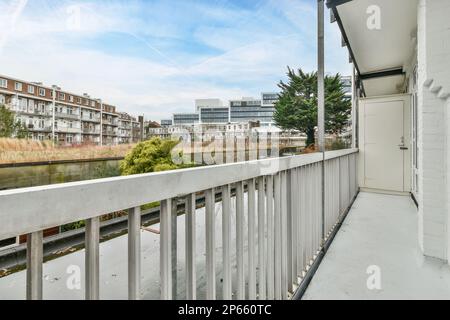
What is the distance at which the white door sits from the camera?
203 inches

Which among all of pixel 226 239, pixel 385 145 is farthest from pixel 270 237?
pixel 385 145

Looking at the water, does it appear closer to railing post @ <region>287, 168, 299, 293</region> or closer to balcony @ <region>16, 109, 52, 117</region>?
balcony @ <region>16, 109, 52, 117</region>

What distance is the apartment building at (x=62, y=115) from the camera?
0.72 m

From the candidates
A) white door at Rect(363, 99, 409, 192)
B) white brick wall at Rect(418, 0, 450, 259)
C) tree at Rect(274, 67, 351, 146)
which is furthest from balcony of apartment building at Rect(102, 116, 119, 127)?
white door at Rect(363, 99, 409, 192)

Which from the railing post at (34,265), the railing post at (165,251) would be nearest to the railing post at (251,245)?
the railing post at (165,251)

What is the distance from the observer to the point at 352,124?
5.51 metres

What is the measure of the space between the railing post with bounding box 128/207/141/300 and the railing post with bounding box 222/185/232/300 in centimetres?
42

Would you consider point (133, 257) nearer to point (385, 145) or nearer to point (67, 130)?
point (67, 130)

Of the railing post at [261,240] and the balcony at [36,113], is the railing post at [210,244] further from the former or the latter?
the balcony at [36,113]

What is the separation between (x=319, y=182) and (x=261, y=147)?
106cm

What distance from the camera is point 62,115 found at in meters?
0.85

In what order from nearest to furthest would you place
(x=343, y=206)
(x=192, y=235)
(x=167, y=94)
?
(x=192, y=235) < (x=167, y=94) < (x=343, y=206)
